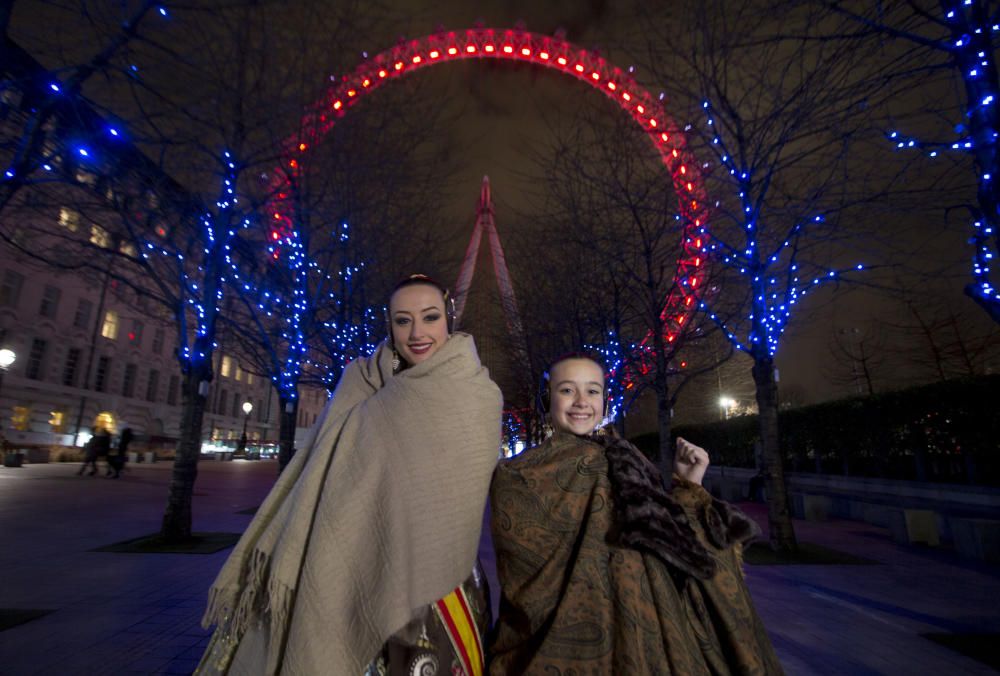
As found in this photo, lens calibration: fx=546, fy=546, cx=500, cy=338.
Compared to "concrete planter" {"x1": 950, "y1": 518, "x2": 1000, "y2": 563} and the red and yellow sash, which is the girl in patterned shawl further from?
"concrete planter" {"x1": 950, "y1": 518, "x2": 1000, "y2": 563}

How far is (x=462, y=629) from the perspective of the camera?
2189mm

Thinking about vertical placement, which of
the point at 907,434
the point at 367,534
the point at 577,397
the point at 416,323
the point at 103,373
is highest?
the point at 103,373

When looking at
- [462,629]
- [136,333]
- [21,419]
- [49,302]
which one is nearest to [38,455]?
[21,419]

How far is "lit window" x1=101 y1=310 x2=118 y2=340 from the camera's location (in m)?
38.3

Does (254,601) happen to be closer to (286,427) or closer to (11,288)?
(286,427)

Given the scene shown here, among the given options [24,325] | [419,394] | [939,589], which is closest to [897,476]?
[939,589]

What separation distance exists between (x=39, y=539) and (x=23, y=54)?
700 cm

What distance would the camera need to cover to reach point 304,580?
6.03 feet

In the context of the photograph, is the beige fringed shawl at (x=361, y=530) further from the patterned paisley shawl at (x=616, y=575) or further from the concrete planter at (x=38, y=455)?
the concrete planter at (x=38, y=455)

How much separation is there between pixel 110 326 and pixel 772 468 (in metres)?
44.1

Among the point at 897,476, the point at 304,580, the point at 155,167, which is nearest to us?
the point at 304,580

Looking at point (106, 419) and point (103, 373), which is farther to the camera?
point (103, 373)

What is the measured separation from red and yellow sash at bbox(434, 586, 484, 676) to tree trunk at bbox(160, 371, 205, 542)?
25.5 ft

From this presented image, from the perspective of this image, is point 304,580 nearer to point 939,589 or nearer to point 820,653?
point 820,653
